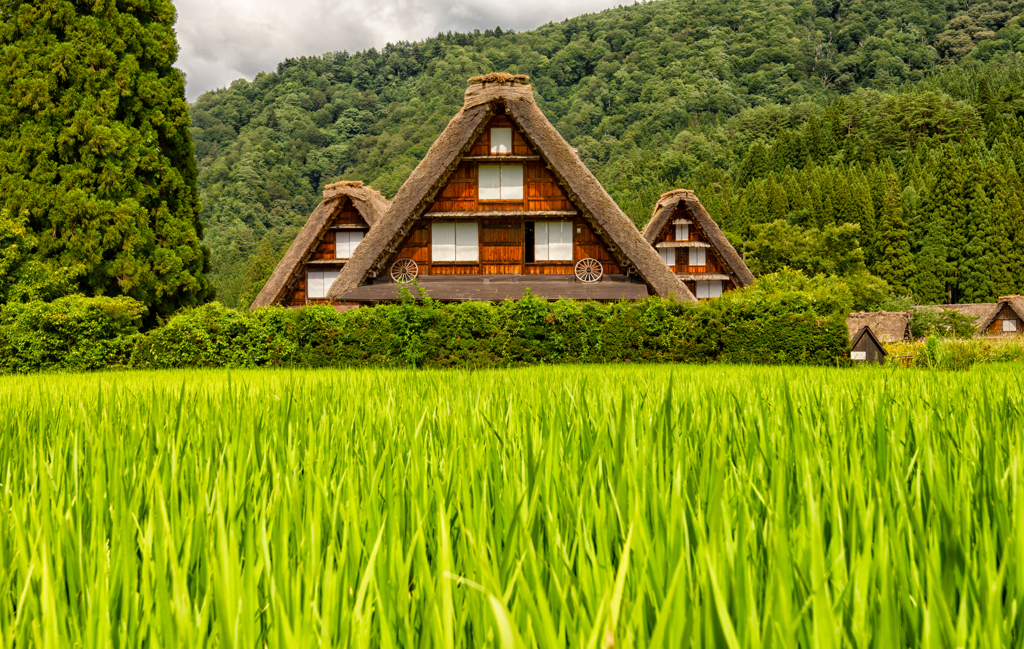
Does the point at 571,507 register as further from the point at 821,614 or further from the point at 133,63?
the point at 133,63

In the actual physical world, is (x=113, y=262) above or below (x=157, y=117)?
below

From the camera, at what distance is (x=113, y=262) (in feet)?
55.8

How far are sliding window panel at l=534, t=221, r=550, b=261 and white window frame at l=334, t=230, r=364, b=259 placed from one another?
8.97m

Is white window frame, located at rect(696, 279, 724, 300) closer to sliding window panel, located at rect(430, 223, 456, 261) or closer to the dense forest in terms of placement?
the dense forest

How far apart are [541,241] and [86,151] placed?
13.0 m

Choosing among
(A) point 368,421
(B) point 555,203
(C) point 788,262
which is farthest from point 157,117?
(C) point 788,262

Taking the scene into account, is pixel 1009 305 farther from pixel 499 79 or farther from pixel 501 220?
pixel 499 79

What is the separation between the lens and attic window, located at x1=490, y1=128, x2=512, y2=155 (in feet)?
55.2

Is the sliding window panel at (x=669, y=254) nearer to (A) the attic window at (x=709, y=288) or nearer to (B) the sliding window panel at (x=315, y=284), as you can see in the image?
(A) the attic window at (x=709, y=288)

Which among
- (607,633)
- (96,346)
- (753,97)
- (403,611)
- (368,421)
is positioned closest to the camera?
(607,633)

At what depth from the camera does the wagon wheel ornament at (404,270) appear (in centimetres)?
1648

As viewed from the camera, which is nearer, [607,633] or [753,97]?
[607,633]

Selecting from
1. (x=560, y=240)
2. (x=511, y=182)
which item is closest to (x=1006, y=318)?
(x=560, y=240)

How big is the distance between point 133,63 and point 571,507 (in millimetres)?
21540
